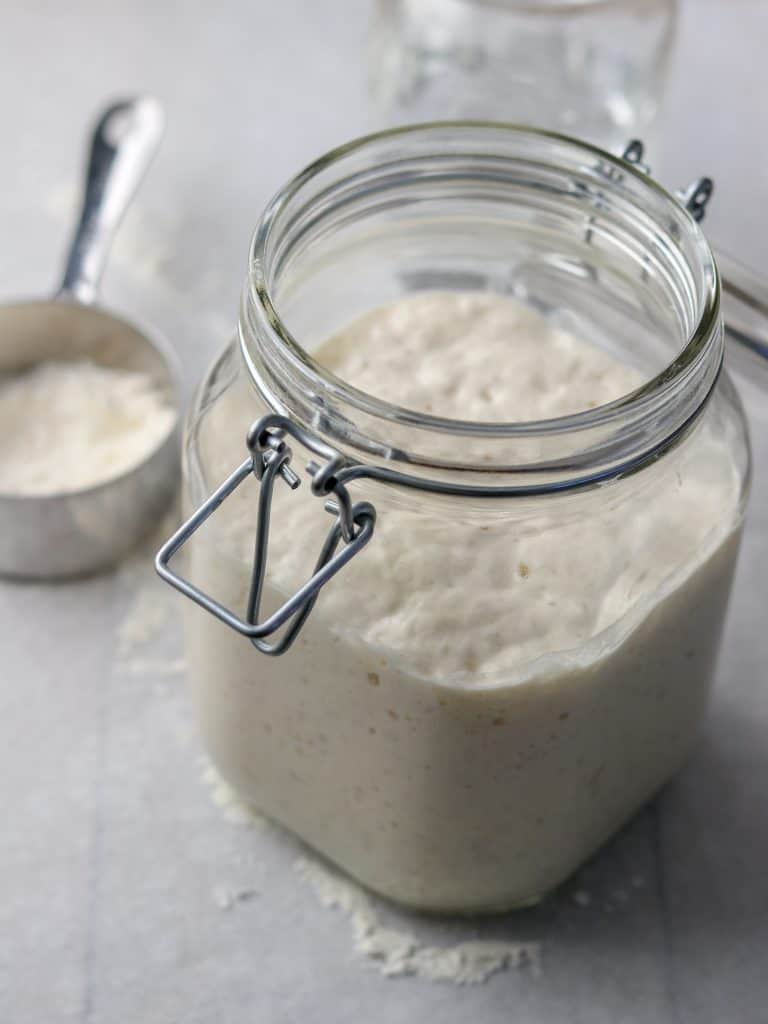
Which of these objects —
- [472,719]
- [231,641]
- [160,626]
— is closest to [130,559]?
[160,626]

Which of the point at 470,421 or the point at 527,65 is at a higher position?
the point at 470,421

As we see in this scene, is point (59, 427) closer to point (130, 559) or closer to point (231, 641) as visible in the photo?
point (130, 559)

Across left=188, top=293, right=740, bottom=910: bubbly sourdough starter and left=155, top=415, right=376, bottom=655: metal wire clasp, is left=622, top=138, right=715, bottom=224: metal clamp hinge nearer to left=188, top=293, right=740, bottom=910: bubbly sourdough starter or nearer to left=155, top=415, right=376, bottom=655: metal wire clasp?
left=188, top=293, right=740, bottom=910: bubbly sourdough starter

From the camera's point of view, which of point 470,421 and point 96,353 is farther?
point 96,353

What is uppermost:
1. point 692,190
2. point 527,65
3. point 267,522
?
point 692,190

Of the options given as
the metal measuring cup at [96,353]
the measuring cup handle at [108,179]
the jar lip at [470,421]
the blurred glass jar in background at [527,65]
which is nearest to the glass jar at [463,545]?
the jar lip at [470,421]

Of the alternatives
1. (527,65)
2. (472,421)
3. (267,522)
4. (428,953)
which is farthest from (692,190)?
(527,65)

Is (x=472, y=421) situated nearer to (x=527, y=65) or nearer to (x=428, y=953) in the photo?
(x=428, y=953)

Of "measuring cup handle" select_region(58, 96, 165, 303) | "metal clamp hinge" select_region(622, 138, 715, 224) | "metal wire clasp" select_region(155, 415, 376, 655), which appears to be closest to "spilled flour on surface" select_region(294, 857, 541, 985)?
"metal wire clasp" select_region(155, 415, 376, 655)
